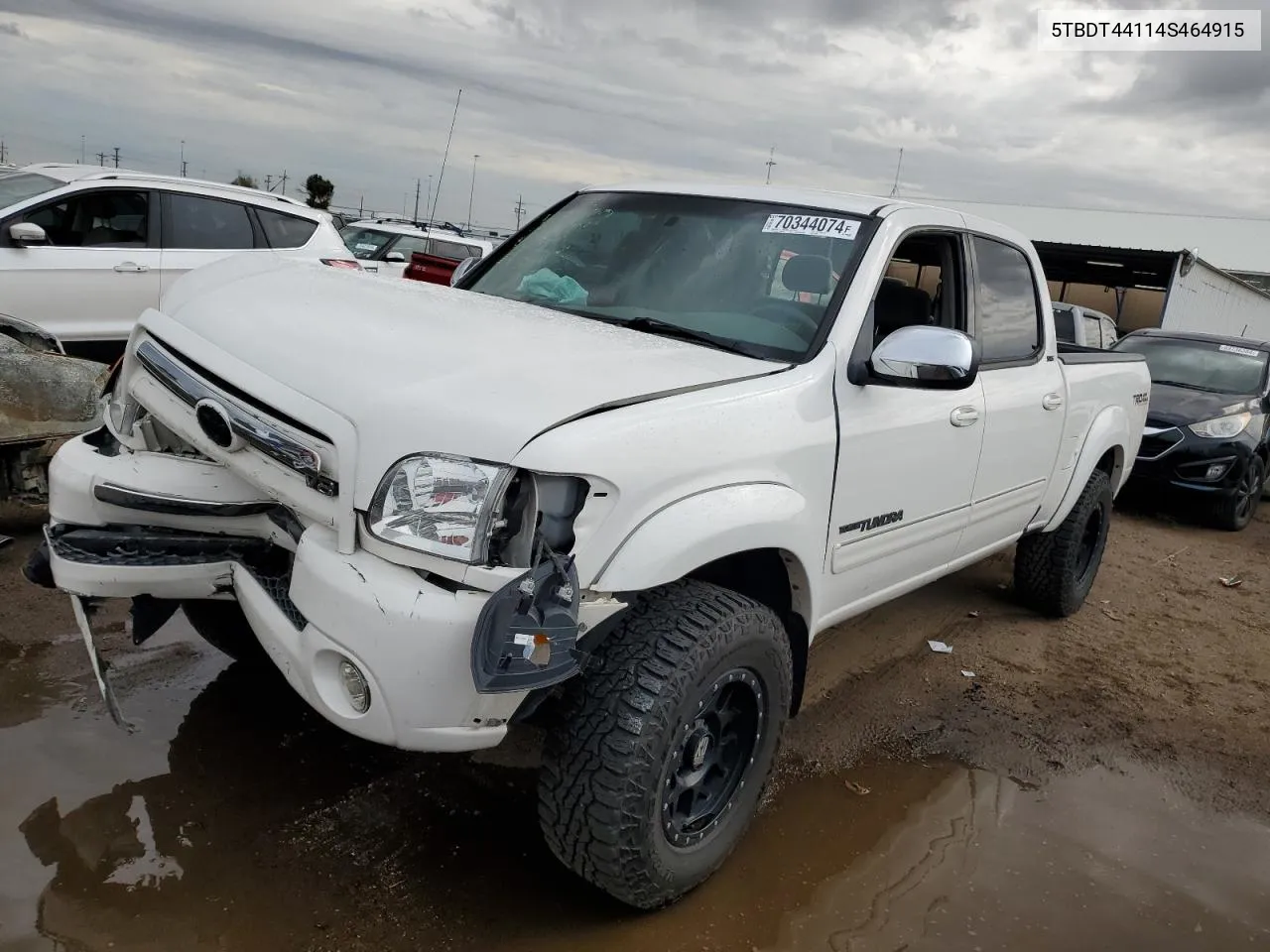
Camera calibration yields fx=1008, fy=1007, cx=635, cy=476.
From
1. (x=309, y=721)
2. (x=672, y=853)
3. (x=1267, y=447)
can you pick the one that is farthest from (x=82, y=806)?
(x=1267, y=447)

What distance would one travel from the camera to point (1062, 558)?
512 centimetres

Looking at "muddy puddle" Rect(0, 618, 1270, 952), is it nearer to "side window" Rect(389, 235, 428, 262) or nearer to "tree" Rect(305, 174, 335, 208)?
"side window" Rect(389, 235, 428, 262)

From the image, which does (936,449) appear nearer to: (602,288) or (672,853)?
(602,288)

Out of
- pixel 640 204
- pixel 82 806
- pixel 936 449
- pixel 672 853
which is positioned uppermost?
pixel 640 204

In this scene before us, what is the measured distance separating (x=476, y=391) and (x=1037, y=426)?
282cm

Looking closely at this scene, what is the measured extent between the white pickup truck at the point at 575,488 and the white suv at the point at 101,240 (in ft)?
13.6

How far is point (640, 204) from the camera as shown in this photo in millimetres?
3709

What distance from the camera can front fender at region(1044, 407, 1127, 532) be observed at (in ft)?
15.8

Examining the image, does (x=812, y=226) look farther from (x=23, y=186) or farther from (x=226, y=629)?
(x=23, y=186)

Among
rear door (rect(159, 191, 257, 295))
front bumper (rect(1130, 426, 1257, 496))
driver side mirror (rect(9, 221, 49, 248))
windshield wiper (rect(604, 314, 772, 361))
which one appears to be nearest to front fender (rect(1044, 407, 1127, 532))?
windshield wiper (rect(604, 314, 772, 361))

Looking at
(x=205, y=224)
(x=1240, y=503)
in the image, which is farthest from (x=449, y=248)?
(x=1240, y=503)

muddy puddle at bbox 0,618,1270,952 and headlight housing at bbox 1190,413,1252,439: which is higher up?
headlight housing at bbox 1190,413,1252,439

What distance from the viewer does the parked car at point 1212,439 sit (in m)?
8.41

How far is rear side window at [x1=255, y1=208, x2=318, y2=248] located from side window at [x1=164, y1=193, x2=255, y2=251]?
0.15m
